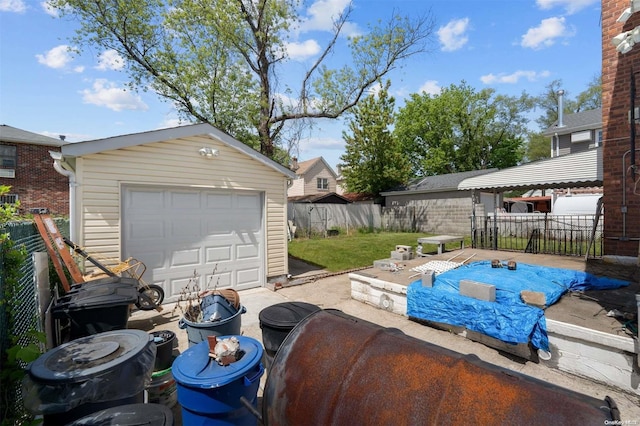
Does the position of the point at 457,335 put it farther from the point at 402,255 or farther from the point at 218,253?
the point at 218,253

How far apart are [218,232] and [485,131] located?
32906mm

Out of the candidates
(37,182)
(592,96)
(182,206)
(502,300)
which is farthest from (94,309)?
(592,96)

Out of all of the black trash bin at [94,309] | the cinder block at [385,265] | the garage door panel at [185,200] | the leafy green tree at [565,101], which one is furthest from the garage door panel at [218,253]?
the leafy green tree at [565,101]

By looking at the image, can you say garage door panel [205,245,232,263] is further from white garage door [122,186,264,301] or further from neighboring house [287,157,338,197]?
neighboring house [287,157,338,197]

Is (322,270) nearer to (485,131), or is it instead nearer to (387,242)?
(387,242)

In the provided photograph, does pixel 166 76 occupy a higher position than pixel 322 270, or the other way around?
pixel 166 76

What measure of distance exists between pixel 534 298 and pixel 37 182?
2273cm

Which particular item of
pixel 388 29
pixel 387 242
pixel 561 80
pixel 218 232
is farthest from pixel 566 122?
pixel 218 232

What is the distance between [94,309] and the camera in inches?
134

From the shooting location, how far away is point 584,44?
34.7ft

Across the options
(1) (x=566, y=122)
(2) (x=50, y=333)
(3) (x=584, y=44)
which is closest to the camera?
(2) (x=50, y=333)

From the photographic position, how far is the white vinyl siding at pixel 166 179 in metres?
5.70

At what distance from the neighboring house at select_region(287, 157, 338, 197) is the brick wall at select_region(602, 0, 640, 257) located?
25556mm

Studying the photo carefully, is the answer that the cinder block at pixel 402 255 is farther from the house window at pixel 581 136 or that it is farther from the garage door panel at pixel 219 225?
the house window at pixel 581 136
